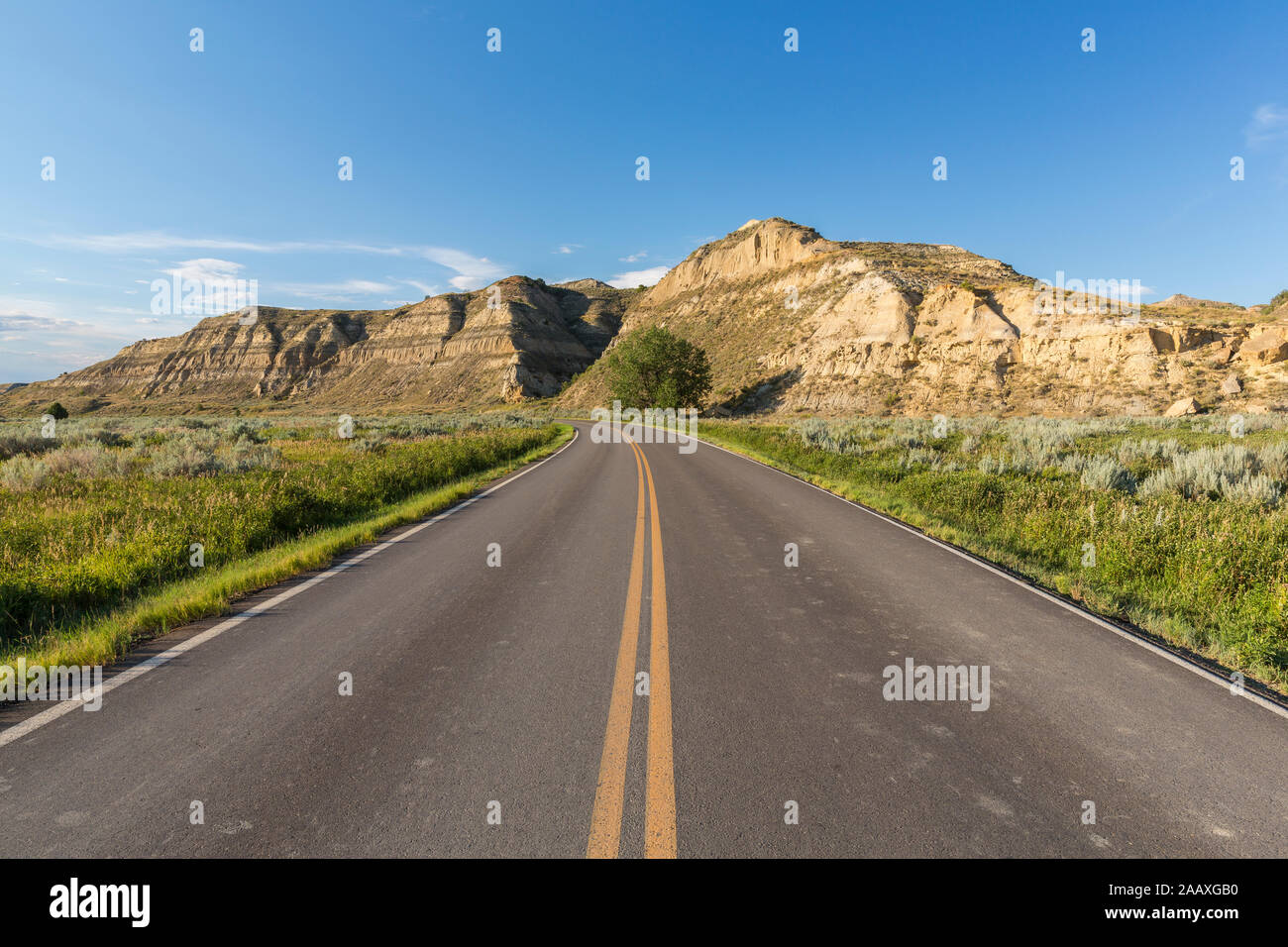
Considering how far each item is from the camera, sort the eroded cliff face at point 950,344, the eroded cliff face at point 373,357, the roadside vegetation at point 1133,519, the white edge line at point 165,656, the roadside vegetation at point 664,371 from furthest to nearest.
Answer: the eroded cliff face at point 373,357 → the roadside vegetation at point 664,371 → the eroded cliff face at point 950,344 → the roadside vegetation at point 1133,519 → the white edge line at point 165,656

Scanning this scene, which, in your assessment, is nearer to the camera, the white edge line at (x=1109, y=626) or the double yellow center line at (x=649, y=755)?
the double yellow center line at (x=649, y=755)

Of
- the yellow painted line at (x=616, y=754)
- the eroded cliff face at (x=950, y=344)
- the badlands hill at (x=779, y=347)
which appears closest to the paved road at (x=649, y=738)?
the yellow painted line at (x=616, y=754)

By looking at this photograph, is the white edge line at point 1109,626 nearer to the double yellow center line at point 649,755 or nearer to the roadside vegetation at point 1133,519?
the roadside vegetation at point 1133,519

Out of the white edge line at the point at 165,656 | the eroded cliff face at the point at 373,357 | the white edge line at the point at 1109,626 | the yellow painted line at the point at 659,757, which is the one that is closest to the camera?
the yellow painted line at the point at 659,757

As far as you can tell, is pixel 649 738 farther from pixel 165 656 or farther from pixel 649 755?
pixel 165 656

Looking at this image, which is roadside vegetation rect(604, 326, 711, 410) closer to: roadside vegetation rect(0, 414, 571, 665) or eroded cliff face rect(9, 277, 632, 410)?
eroded cliff face rect(9, 277, 632, 410)

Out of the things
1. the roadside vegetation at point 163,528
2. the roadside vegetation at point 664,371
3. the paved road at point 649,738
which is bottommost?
the paved road at point 649,738

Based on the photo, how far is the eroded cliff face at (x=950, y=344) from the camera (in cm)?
3628

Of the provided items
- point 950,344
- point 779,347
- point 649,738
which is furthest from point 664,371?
point 649,738

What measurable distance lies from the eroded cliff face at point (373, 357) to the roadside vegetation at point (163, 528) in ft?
270

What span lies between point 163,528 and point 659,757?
8.37 meters

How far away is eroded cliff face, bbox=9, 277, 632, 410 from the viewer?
104000 millimetres

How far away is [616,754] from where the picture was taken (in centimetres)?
328

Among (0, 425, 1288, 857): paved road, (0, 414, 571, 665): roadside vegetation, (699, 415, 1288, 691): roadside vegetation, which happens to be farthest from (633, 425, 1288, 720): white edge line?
(0, 414, 571, 665): roadside vegetation
